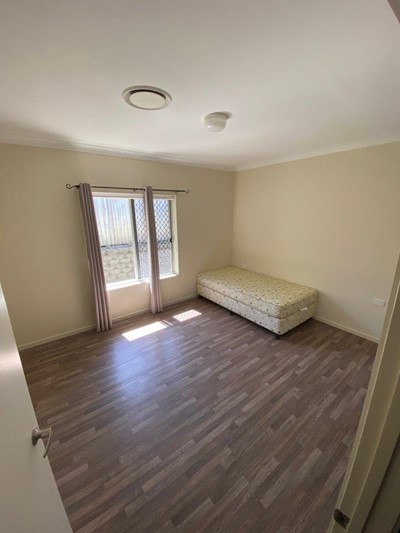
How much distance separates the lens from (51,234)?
8.80ft

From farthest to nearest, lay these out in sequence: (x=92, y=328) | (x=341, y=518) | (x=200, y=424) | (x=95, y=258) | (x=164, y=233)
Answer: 1. (x=164, y=233)
2. (x=92, y=328)
3. (x=95, y=258)
4. (x=200, y=424)
5. (x=341, y=518)

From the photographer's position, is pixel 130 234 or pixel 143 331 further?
pixel 130 234

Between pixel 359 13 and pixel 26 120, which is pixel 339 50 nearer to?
pixel 359 13

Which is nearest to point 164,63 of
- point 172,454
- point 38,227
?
point 38,227

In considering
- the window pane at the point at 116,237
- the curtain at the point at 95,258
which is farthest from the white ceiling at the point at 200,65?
the window pane at the point at 116,237

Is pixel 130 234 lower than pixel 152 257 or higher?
higher

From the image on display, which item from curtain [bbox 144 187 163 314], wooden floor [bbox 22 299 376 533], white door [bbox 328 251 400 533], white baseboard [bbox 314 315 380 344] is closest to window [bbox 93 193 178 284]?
curtain [bbox 144 187 163 314]

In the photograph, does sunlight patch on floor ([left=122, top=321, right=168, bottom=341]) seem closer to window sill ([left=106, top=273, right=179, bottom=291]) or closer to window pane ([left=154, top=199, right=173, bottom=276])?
window sill ([left=106, top=273, right=179, bottom=291])

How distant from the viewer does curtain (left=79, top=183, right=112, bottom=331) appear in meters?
2.72

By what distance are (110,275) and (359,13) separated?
11.3ft

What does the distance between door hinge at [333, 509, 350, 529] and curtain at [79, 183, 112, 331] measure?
299cm

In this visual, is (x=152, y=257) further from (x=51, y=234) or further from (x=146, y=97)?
(x=146, y=97)

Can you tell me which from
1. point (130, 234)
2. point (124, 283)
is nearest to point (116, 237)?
point (130, 234)

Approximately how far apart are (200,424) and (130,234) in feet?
8.75
